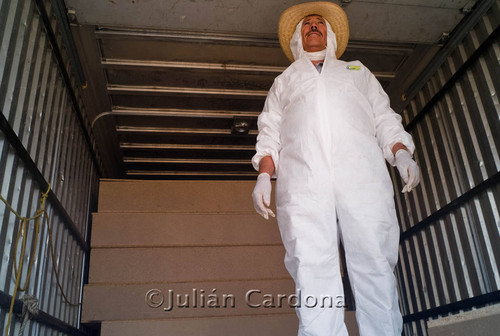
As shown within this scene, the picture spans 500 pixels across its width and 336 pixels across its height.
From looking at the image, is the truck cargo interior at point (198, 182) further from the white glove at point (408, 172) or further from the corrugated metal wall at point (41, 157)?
the white glove at point (408, 172)

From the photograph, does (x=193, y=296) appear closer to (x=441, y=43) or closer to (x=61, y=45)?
(x=61, y=45)

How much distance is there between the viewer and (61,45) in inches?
115

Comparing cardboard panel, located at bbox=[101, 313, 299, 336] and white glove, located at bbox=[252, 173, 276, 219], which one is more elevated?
white glove, located at bbox=[252, 173, 276, 219]

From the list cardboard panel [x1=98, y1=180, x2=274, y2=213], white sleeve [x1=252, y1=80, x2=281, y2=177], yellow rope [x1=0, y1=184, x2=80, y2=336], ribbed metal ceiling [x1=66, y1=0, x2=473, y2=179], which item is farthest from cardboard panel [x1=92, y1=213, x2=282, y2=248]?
white sleeve [x1=252, y1=80, x2=281, y2=177]

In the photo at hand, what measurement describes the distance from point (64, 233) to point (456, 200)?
2.51m

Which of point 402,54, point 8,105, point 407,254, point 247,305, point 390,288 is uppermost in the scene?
point 402,54

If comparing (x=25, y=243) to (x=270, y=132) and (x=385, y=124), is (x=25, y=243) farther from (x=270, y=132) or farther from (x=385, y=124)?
(x=385, y=124)

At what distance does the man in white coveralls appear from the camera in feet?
5.73

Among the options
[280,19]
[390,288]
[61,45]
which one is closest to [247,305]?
[390,288]

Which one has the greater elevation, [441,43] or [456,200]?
[441,43]

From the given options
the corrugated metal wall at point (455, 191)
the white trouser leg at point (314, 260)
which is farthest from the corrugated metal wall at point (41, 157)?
the corrugated metal wall at point (455, 191)

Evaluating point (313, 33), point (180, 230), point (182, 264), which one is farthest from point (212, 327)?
point (313, 33)

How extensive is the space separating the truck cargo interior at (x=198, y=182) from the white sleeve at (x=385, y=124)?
0.65m

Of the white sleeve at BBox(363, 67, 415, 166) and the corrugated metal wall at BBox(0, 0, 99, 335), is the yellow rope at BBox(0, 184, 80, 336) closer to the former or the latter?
the corrugated metal wall at BBox(0, 0, 99, 335)
